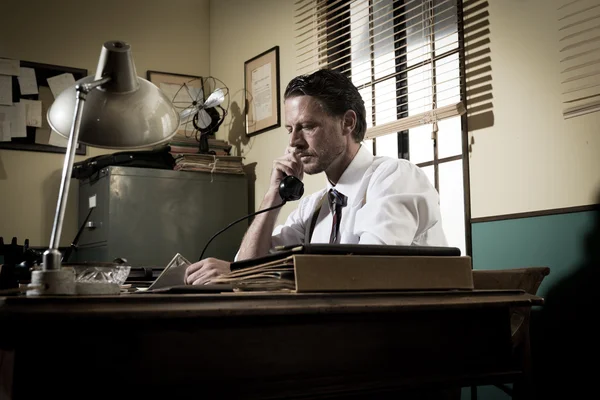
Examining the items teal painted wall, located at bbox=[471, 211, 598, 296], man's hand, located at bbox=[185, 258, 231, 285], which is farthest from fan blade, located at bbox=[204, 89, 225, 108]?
man's hand, located at bbox=[185, 258, 231, 285]

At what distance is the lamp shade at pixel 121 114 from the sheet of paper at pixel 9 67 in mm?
2979

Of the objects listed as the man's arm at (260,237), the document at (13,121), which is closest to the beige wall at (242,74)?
the document at (13,121)

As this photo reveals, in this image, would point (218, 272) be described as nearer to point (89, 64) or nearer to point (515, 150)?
point (515, 150)

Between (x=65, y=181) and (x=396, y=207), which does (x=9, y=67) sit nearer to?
(x=396, y=207)

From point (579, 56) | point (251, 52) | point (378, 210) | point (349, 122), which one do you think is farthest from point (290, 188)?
point (251, 52)

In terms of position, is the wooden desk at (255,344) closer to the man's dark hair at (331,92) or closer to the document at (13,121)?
the man's dark hair at (331,92)

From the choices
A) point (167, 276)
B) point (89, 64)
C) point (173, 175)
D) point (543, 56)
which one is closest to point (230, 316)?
point (167, 276)

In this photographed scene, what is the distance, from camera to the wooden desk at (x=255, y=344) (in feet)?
2.36

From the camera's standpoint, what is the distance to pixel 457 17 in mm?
2578

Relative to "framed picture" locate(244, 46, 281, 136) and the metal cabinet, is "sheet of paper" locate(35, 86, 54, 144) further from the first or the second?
"framed picture" locate(244, 46, 281, 136)

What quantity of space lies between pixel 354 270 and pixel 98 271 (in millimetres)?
438

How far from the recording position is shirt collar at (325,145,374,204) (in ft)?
7.15

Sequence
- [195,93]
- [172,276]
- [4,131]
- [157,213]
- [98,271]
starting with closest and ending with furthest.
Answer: [98,271] < [172,276] < [157,213] < [4,131] < [195,93]

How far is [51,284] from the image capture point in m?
0.83
